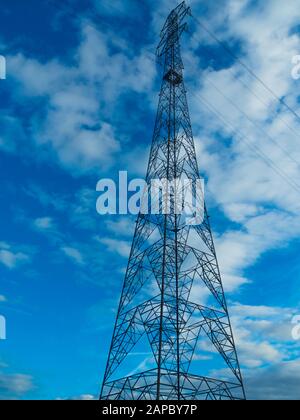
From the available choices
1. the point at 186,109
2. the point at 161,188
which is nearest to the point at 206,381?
the point at 161,188

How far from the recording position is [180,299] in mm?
23047

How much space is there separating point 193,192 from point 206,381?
1173cm

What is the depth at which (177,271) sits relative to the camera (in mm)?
23734

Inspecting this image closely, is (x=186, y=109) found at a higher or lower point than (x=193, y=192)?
Answer: higher

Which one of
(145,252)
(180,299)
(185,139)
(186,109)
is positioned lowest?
(180,299)
